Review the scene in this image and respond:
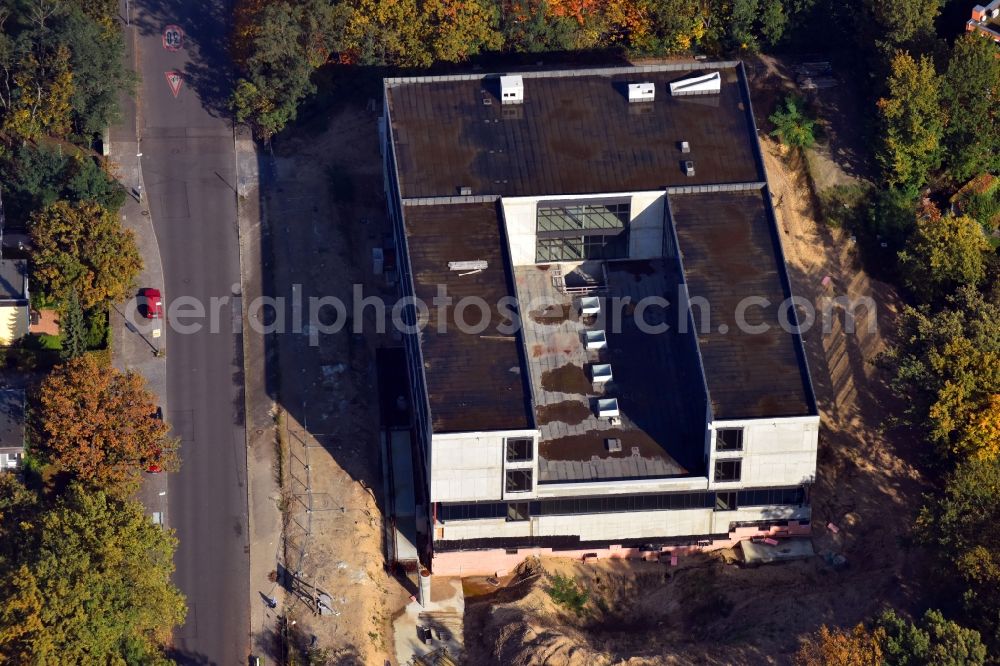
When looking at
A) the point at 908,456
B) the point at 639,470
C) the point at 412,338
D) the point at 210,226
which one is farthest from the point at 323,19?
the point at 908,456

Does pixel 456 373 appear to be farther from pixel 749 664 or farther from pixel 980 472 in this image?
pixel 980 472

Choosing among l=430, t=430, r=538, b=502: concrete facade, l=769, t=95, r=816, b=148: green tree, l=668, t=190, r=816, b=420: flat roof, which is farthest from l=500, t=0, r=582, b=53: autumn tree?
l=430, t=430, r=538, b=502: concrete facade

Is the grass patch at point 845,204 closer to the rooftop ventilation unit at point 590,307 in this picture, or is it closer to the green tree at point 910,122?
the green tree at point 910,122

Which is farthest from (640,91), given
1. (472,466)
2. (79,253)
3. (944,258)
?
(79,253)

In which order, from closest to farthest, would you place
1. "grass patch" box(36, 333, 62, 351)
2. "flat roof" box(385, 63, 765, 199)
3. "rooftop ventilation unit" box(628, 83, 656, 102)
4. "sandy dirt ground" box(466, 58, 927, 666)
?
1. "sandy dirt ground" box(466, 58, 927, 666)
2. "grass patch" box(36, 333, 62, 351)
3. "flat roof" box(385, 63, 765, 199)
4. "rooftop ventilation unit" box(628, 83, 656, 102)

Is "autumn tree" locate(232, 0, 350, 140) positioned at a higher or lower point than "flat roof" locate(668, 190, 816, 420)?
higher

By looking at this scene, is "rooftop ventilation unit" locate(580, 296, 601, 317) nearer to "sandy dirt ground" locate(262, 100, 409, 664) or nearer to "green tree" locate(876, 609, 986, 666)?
"sandy dirt ground" locate(262, 100, 409, 664)

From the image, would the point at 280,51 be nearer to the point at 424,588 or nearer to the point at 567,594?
the point at 424,588
